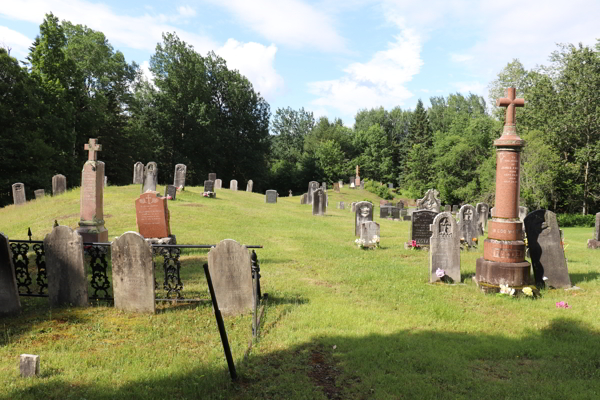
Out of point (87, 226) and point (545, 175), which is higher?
point (545, 175)

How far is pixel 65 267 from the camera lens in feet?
21.1

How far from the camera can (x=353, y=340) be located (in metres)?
5.17

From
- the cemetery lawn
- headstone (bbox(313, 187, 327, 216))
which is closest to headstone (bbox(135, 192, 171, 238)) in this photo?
the cemetery lawn

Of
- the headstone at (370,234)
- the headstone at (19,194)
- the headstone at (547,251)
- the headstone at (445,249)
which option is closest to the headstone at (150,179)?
the headstone at (19,194)

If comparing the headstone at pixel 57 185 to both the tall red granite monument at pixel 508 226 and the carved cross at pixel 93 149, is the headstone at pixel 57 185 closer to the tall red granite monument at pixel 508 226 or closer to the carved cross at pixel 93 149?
the carved cross at pixel 93 149

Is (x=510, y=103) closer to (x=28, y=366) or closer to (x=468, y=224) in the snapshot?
(x=468, y=224)

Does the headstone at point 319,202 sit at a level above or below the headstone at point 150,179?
below

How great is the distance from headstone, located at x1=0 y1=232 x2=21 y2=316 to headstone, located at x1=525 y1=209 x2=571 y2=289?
9.82 m

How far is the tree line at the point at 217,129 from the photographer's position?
29.6m

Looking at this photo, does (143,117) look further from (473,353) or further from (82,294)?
(473,353)

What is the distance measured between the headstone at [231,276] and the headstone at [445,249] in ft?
14.7

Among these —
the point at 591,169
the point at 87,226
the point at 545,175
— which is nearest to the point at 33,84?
the point at 87,226

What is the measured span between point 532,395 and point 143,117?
45.9 m

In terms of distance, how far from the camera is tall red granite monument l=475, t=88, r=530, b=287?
24.8 feet
